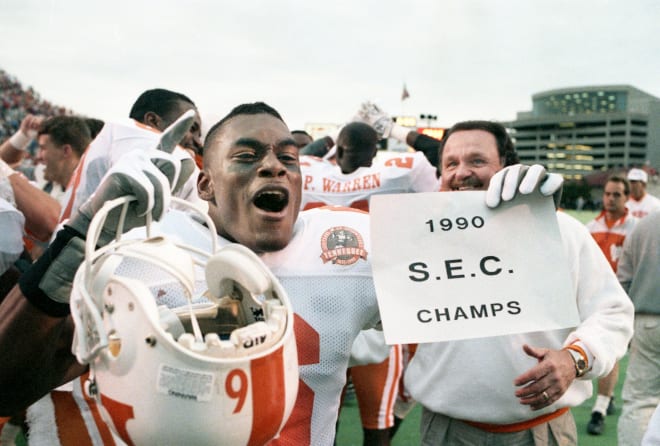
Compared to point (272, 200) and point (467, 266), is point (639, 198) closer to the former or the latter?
point (467, 266)

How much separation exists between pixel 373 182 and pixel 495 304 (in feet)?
11.4

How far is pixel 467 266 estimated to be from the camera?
2088 millimetres

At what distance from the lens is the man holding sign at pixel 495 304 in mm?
2043

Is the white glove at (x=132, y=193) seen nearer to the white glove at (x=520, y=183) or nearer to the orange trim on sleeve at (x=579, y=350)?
the white glove at (x=520, y=183)

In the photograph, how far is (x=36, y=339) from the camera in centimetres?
152

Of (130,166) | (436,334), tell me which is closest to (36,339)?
(130,166)

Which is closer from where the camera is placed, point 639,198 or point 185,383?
point 185,383

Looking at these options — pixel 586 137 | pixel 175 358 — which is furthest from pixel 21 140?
pixel 586 137

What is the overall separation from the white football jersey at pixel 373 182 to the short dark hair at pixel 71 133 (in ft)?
5.66

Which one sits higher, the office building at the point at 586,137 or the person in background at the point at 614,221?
the person in background at the point at 614,221

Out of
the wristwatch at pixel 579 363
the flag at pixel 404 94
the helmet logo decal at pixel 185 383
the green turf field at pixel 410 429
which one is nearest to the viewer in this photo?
the helmet logo decal at pixel 185 383

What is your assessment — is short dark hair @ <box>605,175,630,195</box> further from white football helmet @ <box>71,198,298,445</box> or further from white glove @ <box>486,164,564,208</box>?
white football helmet @ <box>71,198,298,445</box>

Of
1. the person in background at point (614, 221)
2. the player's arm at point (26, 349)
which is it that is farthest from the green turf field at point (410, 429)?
the player's arm at point (26, 349)

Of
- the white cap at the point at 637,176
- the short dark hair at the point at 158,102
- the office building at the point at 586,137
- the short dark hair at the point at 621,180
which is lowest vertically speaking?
the office building at the point at 586,137
